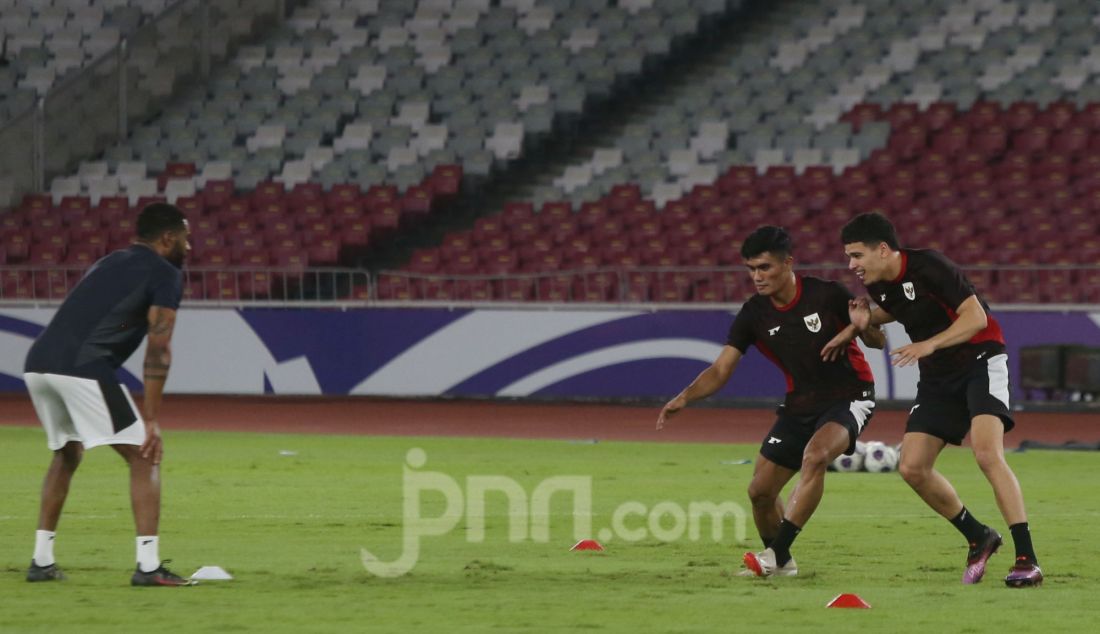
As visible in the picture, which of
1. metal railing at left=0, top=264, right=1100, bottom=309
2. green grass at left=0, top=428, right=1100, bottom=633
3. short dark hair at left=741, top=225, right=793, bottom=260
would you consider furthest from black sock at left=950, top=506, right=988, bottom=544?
metal railing at left=0, top=264, right=1100, bottom=309

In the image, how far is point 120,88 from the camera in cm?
4016

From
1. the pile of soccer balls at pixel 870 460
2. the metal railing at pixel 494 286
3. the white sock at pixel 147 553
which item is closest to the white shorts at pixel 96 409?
the white sock at pixel 147 553

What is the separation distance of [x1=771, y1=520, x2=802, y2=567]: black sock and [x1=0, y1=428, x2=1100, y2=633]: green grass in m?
0.15

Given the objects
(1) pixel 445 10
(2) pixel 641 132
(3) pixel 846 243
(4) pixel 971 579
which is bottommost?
(4) pixel 971 579

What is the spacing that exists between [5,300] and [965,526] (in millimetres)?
21816

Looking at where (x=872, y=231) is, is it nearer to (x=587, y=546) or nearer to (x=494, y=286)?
(x=587, y=546)

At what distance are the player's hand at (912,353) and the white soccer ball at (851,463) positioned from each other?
337 inches

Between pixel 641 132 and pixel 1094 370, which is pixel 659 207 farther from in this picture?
pixel 1094 370

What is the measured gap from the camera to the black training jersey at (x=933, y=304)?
1068 cm

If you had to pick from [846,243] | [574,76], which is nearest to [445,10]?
[574,76]

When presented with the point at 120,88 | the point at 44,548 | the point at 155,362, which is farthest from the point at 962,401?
the point at 120,88

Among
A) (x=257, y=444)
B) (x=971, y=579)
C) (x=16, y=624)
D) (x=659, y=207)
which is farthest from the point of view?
(x=659, y=207)

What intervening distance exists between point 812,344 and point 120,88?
31.3 meters

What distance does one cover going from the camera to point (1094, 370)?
2503 centimetres
